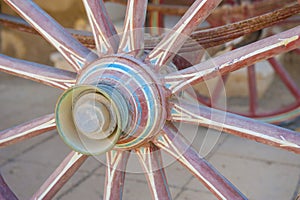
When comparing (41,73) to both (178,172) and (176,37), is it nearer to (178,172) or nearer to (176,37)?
(176,37)

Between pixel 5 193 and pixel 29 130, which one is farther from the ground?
pixel 29 130

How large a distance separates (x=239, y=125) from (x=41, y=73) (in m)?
0.63

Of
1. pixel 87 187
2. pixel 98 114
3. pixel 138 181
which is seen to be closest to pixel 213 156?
pixel 138 181

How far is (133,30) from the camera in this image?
1.55m

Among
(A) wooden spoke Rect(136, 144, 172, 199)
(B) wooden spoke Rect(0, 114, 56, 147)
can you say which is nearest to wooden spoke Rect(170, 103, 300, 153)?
(A) wooden spoke Rect(136, 144, 172, 199)

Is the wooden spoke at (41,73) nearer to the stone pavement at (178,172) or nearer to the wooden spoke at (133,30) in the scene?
the wooden spoke at (133,30)

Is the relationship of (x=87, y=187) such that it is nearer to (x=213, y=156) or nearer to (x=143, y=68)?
(x=213, y=156)

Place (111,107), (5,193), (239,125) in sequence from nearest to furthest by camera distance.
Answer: (111,107), (239,125), (5,193)

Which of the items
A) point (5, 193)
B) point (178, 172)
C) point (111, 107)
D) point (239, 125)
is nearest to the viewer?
point (111, 107)

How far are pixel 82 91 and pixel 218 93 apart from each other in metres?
1.92

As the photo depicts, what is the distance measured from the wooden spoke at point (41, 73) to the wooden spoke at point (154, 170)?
0.30 m

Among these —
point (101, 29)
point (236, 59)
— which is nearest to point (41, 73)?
point (101, 29)

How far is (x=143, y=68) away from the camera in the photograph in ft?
4.91

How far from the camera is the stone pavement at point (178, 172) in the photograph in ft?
7.69
